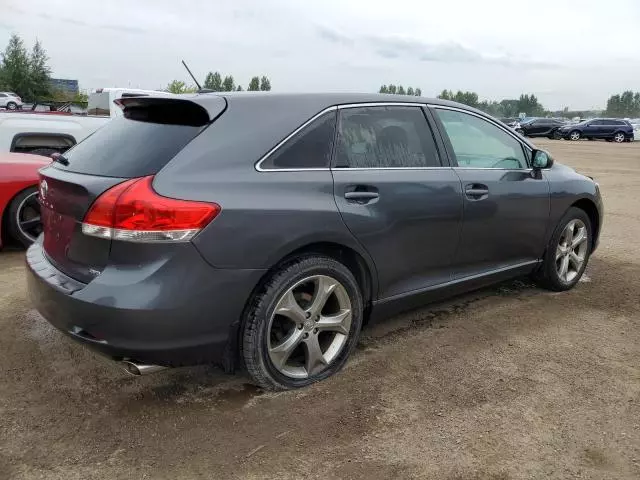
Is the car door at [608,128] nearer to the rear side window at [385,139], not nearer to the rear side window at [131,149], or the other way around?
the rear side window at [385,139]

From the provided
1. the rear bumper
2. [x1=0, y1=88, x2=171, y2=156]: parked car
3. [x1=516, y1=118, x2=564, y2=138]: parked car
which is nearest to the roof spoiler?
the rear bumper

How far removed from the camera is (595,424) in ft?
9.30

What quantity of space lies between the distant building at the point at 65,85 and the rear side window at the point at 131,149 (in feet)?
205

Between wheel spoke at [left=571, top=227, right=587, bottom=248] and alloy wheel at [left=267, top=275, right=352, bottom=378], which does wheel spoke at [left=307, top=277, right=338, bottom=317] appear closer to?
alloy wheel at [left=267, top=275, right=352, bottom=378]

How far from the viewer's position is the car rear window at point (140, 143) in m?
Answer: 2.78

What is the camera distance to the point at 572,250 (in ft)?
16.0

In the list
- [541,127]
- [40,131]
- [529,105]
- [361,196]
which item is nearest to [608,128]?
[541,127]

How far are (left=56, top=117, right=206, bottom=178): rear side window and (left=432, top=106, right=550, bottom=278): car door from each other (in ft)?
5.86

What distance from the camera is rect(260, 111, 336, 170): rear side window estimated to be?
2969 mm

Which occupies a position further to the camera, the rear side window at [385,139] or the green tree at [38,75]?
the green tree at [38,75]

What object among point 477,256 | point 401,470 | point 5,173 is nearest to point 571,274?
point 477,256

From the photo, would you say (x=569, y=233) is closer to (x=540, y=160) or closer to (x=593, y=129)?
(x=540, y=160)


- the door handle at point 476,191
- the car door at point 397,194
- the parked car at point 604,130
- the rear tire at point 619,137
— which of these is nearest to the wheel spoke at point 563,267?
the door handle at point 476,191

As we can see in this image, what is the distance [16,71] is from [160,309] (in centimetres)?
6101
